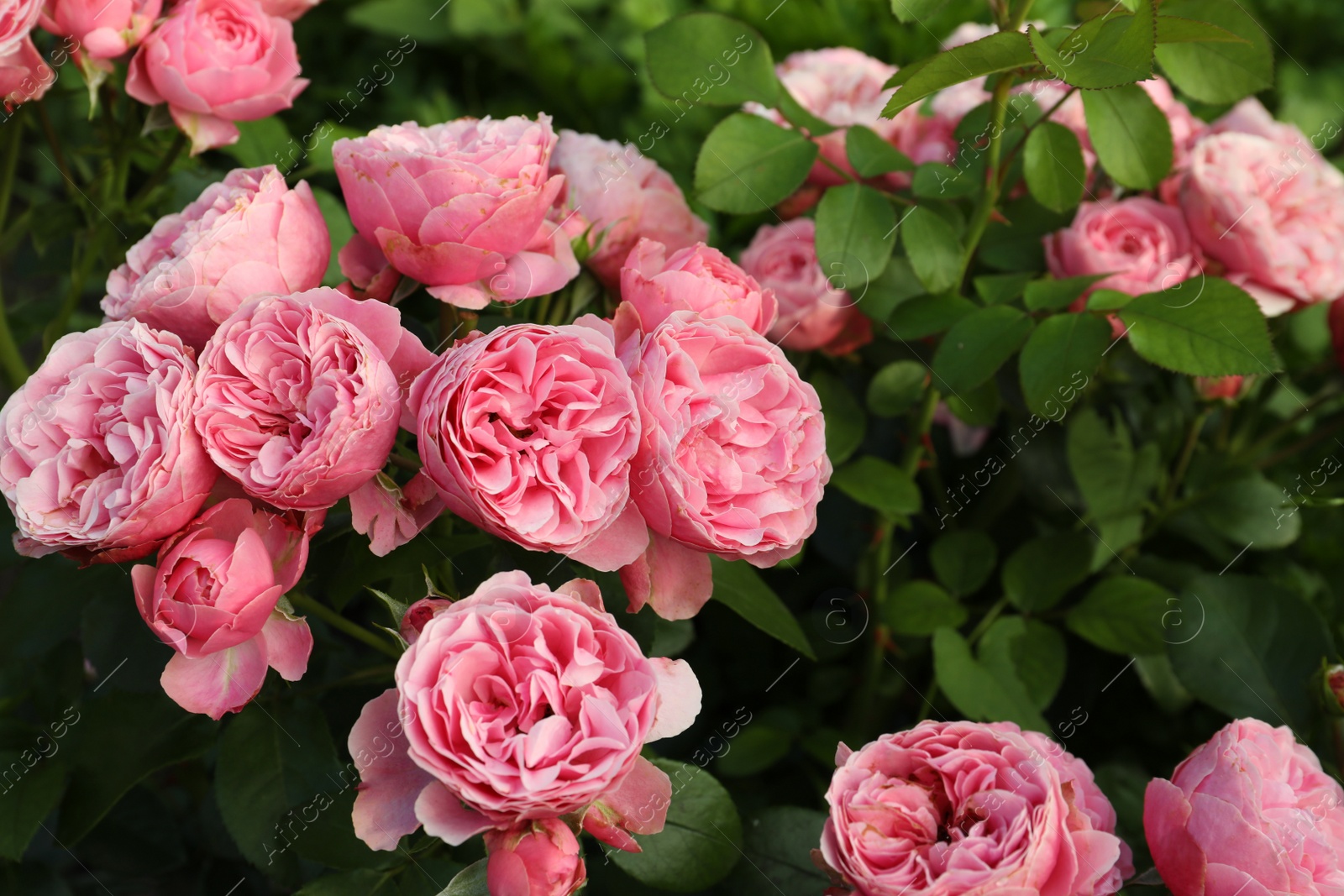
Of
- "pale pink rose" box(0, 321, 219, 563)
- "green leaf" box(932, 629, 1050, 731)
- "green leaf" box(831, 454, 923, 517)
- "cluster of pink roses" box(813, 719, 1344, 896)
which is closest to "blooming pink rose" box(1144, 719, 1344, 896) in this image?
"cluster of pink roses" box(813, 719, 1344, 896)

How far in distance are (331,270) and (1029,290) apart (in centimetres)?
54

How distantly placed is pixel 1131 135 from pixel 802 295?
0.87 ft

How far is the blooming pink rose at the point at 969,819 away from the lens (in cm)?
51

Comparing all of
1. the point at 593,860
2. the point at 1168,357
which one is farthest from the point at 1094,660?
the point at 593,860

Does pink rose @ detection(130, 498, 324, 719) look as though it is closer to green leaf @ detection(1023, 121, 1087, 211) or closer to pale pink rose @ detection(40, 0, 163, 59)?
pale pink rose @ detection(40, 0, 163, 59)

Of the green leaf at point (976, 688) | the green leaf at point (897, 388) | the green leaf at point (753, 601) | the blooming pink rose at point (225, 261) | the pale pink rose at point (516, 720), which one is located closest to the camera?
the pale pink rose at point (516, 720)

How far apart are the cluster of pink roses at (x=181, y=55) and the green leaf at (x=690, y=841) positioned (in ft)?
1.79

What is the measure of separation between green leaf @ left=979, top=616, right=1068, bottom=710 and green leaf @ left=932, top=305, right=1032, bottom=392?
9.9 inches

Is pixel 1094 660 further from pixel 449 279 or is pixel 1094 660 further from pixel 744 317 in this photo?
pixel 449 279

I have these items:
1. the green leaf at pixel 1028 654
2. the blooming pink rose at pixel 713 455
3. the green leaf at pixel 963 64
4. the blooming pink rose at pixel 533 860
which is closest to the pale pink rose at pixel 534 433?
the blooming pink rose at pixel 713 455

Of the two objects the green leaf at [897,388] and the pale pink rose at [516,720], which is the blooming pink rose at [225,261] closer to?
the pale pink rose at [516,720]

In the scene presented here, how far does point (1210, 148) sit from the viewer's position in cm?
88

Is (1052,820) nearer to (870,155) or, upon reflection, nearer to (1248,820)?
(1248,820)

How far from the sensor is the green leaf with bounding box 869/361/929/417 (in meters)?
0.88
